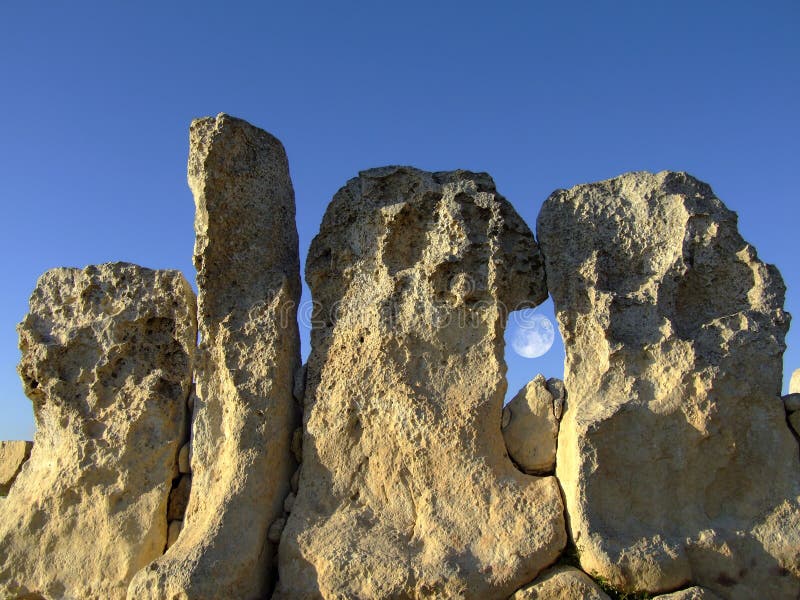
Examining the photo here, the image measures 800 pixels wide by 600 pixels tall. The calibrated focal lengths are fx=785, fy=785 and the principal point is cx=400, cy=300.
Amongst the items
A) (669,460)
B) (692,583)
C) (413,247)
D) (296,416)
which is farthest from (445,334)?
(692,583)

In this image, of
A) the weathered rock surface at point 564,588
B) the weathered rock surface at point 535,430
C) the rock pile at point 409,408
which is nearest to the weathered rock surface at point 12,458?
the rock pile at point 409,408

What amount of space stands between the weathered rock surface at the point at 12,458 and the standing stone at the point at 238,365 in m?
1.77

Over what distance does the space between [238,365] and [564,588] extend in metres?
2.55

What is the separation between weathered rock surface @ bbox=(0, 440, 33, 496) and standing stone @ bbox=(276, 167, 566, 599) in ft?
8.43

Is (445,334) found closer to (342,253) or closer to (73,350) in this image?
(342,253)

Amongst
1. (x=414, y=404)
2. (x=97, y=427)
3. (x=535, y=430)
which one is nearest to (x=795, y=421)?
(x=535, y=430)

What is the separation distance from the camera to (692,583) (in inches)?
182

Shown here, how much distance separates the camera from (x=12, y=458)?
6.34 metres

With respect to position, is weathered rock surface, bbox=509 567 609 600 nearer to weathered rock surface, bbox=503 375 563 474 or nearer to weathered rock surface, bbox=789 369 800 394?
weathered rock surface, bbox=503 375 563 474

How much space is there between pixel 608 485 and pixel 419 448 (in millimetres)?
1200

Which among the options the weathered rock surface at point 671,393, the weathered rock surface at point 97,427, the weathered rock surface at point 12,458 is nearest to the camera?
the weathered rock surface at point 671,393

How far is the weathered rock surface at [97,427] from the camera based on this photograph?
5.37 metres

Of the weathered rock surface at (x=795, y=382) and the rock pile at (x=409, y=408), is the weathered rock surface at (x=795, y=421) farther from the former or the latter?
the weathered rock surface at (x=795, y=382)

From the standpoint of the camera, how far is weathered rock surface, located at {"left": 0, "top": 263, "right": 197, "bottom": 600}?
5367 mm
